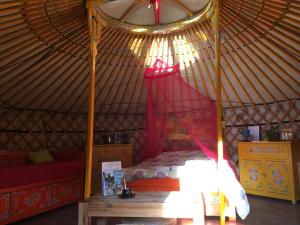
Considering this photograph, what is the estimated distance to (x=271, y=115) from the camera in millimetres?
4086

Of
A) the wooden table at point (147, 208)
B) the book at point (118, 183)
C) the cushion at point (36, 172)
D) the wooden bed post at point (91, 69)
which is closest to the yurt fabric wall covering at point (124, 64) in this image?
the wooden bed post at point (91, 69)

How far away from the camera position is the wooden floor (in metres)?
2.66

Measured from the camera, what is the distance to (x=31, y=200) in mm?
3010

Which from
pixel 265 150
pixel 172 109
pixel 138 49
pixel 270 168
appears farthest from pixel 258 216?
pixel 138 49

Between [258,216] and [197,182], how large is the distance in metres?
0.74

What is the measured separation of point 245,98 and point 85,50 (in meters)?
2.55

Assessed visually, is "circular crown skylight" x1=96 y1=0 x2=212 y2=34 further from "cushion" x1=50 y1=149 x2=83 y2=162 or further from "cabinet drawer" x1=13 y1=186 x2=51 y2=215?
"cabinet drawer" x1=13 y1=186 x2=51 y2=215

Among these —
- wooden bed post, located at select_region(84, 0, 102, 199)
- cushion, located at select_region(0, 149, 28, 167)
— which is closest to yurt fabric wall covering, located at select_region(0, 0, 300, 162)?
wooden bed post, located at select_region(84, 0, 102, 199)

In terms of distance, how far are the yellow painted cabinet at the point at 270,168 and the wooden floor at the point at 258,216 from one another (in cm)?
17

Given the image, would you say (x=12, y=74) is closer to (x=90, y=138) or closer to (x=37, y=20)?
(x=37, y=20)

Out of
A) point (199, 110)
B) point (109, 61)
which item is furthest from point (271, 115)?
point (109, 61)

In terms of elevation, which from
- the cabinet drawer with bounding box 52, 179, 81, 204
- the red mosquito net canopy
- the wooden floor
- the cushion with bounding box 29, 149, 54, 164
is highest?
the red mosquito net canopy

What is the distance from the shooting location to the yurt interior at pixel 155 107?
2.43 meters

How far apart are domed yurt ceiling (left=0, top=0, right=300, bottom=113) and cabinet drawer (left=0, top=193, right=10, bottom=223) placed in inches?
54.4
